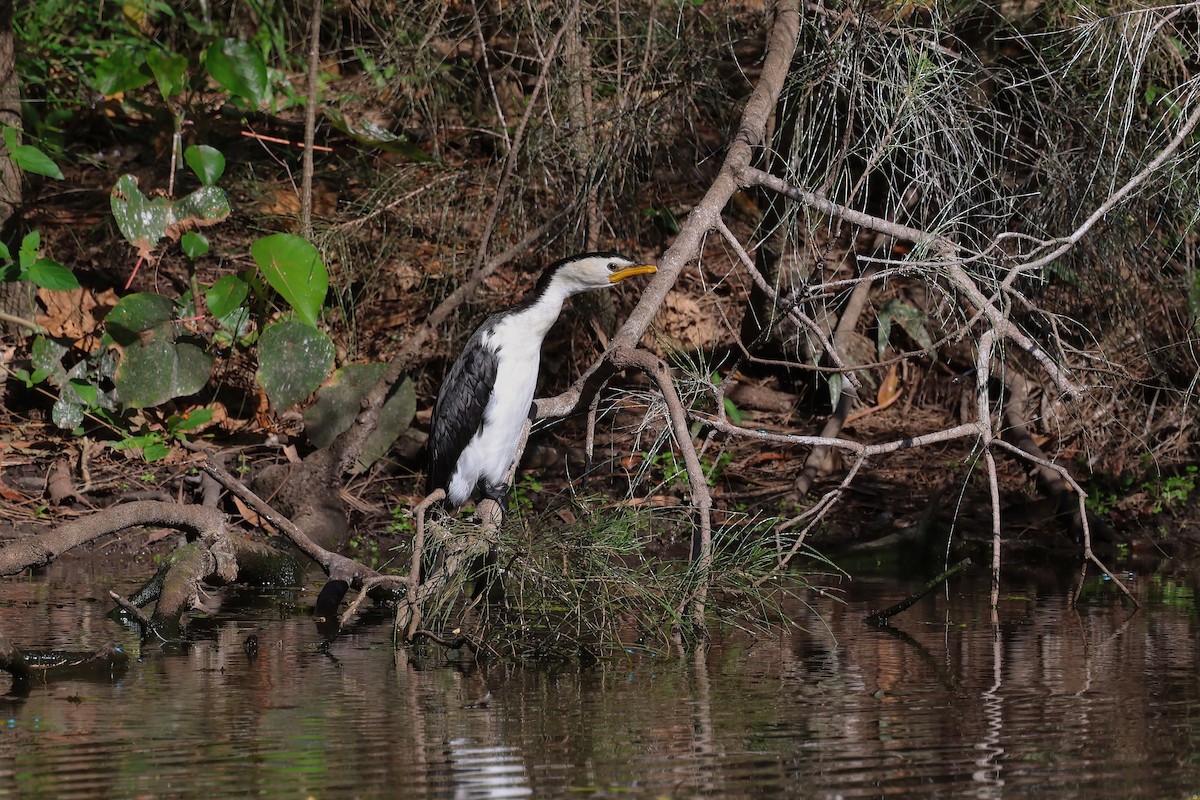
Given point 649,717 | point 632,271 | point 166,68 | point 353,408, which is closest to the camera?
point 649,717

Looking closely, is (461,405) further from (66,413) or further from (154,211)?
(66,413)

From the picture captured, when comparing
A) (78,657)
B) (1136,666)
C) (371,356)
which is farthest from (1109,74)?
(78,657)

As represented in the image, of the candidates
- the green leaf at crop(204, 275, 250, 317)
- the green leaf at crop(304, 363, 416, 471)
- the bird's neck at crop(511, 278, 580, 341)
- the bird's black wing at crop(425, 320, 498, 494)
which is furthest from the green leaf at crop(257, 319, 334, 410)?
the bird's neck at crop(511, 278, 580, 341)

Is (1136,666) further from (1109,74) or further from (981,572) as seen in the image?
(1109,74)

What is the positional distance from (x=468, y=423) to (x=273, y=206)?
317cm

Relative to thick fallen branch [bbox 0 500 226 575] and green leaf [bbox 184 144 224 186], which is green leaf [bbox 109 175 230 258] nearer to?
green leaf [bbox 184 144 224 186]

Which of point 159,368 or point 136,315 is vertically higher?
point 136,315

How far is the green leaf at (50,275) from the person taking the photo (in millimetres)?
7254

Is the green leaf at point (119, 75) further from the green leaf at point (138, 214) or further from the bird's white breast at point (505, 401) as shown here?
the bird's white breast at point (505, 401)

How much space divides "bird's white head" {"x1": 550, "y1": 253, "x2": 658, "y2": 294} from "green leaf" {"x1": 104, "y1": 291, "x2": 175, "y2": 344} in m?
2.64

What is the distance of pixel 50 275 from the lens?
7270mm

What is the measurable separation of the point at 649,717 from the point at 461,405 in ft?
8.01

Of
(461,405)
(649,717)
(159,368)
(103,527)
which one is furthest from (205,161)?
(649,717)

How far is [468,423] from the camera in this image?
19.2 feet
